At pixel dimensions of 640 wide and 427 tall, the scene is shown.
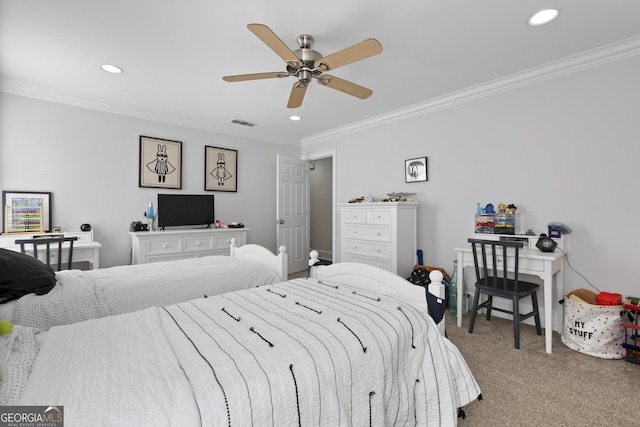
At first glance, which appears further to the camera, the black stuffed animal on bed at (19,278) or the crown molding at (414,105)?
the crown molding at (414,105)

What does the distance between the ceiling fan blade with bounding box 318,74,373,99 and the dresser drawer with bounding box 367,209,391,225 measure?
5.04ft

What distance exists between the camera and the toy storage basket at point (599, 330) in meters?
2.21

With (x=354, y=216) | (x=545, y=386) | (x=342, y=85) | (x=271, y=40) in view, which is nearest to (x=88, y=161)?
(x=271, y=40)

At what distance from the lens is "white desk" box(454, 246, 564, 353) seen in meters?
2.34

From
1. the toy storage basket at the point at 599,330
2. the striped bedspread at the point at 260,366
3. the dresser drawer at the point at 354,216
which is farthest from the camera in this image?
the dresser drawer at the point at 354,216

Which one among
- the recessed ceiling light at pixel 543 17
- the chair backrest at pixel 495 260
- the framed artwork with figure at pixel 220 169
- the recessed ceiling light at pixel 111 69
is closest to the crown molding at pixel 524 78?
the recessed ceiling light at pixel 543 17

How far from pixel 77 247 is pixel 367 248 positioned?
322 cm

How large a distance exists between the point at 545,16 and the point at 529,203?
5.35 ft

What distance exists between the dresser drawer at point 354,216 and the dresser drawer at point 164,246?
2221 millimetres

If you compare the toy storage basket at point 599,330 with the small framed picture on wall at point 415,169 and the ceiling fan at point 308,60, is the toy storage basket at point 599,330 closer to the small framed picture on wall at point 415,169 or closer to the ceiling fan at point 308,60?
the small framed picture on wall at point 415,169

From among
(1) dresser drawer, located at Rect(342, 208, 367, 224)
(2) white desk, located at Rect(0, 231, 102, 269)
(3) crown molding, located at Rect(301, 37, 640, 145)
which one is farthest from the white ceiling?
(2) white desk, located at Rect(0, 231, 102, 269)

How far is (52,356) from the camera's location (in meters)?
0.99

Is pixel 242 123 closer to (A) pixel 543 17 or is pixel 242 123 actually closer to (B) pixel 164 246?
(B) pixel 164 246

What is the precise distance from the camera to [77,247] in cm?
302
